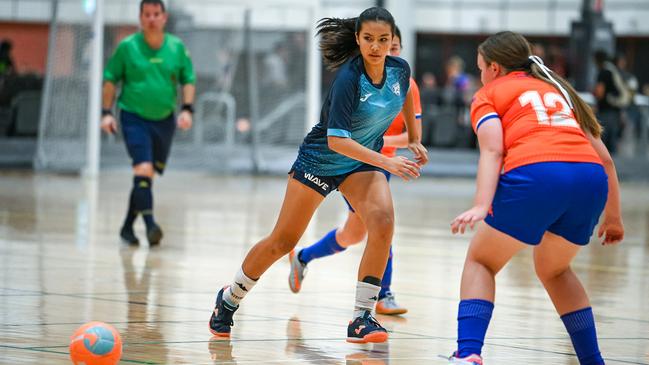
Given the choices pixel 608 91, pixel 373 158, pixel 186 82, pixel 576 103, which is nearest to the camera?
pixel 576 103

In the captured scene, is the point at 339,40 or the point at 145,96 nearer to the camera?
the point at 339,40

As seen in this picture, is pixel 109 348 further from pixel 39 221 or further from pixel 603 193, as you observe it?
pixel 39 221

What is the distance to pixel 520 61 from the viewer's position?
492 cm

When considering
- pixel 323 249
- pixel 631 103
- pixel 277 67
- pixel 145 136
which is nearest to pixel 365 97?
pixel 323 249

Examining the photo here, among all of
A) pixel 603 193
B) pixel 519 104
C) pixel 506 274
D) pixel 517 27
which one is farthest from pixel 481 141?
pixel 517 27

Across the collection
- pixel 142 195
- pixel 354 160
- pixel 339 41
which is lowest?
pixel 142 195

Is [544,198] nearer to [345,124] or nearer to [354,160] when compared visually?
[345,124]

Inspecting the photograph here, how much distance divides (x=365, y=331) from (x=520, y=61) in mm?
1516

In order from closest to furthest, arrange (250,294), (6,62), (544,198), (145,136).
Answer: (544,198)
(250,294)
(145,136)
(6,62)

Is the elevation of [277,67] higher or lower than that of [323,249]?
higher

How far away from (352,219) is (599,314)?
1.55 m

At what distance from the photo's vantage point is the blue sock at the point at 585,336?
16.1ft

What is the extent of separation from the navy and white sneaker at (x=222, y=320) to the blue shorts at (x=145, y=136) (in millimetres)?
3914

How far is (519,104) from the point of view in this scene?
4.76 metres
